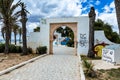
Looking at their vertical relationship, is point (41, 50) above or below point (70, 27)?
below

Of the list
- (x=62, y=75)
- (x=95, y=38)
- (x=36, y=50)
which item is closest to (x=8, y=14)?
(x=36, y=50)

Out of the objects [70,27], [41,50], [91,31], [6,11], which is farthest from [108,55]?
[6,11]

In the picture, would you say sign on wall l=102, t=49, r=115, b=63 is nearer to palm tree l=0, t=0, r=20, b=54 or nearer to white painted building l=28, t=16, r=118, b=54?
white painted building l=28, t=16, r=118, b=54

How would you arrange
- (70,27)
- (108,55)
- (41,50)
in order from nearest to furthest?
1. (108,55)
2. (41,50)
3. (70,27)

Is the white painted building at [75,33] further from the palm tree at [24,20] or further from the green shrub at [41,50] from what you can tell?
the palm tree at [24,20]

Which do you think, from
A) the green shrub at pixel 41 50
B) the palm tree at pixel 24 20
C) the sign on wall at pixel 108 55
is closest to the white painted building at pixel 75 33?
the green shrub at pixel 41 50

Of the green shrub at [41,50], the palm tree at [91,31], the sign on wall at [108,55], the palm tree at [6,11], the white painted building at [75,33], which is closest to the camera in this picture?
the sign on wall at [108,55]

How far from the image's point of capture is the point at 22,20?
72.1ft

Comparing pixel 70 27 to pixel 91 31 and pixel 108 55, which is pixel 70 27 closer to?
pixel 91 31

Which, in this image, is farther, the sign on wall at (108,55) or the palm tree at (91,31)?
the palm tree at (91,31)

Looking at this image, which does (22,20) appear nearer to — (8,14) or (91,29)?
(8,14)

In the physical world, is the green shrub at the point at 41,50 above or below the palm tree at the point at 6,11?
below

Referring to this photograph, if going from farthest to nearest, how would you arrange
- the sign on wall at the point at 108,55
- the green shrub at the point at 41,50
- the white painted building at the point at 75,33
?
the green shrub at the point at 41,50 < the white painted building at the point at 75,33 < the sign on wall at the point at 108,55

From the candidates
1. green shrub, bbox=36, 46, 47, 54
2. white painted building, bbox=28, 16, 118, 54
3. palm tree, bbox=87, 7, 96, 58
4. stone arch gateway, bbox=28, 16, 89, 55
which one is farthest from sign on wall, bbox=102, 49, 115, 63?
green shrub, bbox=36, 46, 47, 54
